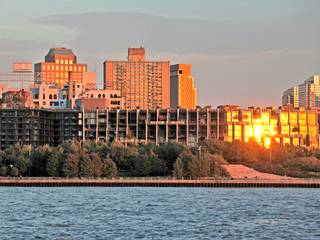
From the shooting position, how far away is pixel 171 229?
11594 centimetres

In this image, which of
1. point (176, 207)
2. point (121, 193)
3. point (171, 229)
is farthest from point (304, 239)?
point (121, 193)

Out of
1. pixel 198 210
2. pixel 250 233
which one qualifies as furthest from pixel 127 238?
pixel 198 210

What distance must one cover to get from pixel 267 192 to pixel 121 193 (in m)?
26.2

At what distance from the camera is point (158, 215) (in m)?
135

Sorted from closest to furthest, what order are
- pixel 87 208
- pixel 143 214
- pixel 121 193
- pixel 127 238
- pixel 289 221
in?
pixel 127 238 < pixel 289 221 < pixel 143 214 < pixel 87 208 < pixel 121 193

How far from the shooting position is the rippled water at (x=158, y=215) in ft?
367

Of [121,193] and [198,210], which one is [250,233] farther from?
[121,193]

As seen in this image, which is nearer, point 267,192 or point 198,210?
point 198,210

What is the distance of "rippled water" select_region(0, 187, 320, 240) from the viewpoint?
112000mm

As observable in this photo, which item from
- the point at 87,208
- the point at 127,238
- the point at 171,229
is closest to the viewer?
the point at 127,238

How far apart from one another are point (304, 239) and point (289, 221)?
20646mm

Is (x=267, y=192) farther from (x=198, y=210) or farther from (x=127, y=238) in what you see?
(x=127, y=238)

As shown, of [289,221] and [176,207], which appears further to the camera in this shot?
[176,207]

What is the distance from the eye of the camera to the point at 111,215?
13438cm
